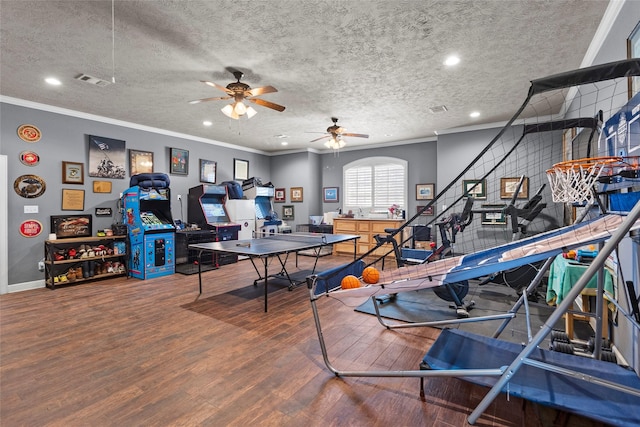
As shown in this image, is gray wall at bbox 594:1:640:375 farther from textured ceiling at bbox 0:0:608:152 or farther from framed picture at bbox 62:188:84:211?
framed picture at bbox 62:188:84:211

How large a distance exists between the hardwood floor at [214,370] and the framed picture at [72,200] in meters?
1.81

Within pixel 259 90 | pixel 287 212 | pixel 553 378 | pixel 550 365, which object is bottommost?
pixel 553 378

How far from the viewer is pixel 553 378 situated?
→ 1752 mm

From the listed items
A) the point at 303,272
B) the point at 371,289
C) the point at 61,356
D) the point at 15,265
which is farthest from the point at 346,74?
the point at 15,265

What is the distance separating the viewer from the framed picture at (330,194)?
8995 mm

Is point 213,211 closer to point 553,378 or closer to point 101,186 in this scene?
point 101,186

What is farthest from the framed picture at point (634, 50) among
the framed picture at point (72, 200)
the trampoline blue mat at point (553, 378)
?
the framed picture at point (72, 200)

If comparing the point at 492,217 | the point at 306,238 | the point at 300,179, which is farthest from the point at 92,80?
the point at 492,217

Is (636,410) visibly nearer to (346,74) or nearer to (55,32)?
(346,74)

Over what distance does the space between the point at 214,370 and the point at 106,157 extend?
5.27 m

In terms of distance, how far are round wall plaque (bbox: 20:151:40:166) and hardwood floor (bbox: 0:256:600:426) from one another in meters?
2.26

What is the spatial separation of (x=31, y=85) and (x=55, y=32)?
192 centimetres

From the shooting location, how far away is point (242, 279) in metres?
5.30

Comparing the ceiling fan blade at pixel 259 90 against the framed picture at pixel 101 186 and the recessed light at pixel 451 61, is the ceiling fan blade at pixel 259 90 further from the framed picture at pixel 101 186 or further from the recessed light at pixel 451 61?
the framed picture at pixel 101 186
